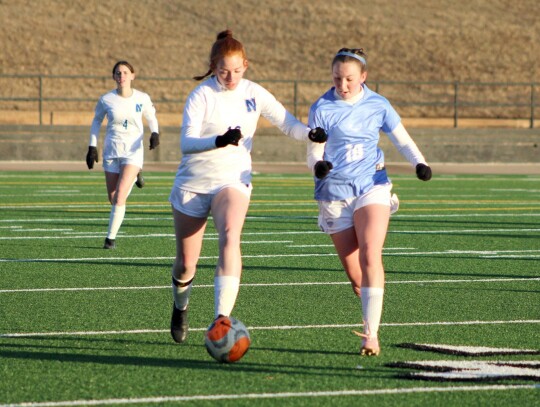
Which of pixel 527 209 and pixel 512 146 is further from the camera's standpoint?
pixel 512 146

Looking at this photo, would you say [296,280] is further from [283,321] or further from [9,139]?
[9,139]

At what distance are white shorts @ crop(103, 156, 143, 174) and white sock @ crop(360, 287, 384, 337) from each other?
732 cm

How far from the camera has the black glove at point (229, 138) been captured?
747cm

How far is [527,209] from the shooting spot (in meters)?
20.6

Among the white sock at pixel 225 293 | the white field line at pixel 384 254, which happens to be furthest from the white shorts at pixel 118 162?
the white sock at pixel 225 293

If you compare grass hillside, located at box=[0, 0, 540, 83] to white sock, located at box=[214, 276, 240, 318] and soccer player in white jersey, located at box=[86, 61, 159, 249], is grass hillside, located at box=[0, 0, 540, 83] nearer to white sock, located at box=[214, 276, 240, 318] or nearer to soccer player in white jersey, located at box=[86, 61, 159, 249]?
soccer player in white jersey, located at box=[86, 61, 159, 249]

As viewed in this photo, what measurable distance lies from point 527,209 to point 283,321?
1197 cm

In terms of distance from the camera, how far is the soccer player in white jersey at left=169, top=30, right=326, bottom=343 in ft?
25.2

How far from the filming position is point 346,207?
8.13 m

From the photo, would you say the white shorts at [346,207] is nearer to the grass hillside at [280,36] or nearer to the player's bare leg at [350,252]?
the player's bare leg at [350,252]

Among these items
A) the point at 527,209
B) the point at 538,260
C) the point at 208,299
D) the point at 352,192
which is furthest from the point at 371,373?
the point at 527,209

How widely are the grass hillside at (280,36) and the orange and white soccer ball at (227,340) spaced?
5507cm

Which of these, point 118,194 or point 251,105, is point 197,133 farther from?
point 118,194

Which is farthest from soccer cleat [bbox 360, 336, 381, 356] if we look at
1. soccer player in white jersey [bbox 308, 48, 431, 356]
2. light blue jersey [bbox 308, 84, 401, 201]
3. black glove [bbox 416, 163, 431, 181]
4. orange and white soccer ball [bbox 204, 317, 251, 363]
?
black glove [bbox 416, 163, 431, 181]
